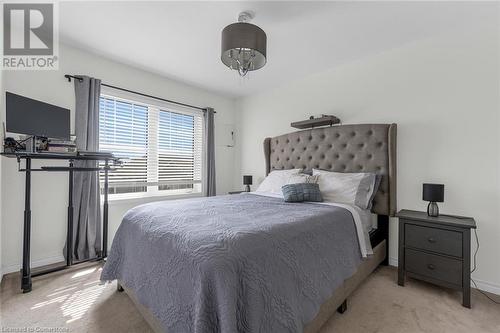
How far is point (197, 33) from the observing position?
227 cm

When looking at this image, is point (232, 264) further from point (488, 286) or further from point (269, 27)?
point (488, 286)

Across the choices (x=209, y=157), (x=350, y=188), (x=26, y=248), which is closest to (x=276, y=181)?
(x=350, y=188)

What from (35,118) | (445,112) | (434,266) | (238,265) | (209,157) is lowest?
(434,266)

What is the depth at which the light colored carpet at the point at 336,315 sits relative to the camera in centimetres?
155

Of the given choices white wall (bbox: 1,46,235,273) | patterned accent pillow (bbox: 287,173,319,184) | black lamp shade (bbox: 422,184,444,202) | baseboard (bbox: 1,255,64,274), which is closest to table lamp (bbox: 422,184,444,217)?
black lamp shade (bbox: 422,184,444,202)

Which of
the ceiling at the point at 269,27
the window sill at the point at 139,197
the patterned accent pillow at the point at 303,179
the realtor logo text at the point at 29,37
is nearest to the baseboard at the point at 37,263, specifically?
the window sill at the point at 139,197

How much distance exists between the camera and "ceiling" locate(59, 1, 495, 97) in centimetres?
190

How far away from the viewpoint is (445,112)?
223 centimetres

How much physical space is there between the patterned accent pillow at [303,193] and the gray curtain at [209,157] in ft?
5.98

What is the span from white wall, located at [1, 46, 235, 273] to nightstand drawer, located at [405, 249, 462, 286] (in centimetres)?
330

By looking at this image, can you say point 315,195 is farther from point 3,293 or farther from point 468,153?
point 3,293

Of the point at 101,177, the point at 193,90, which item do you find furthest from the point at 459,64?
the point at 101,177

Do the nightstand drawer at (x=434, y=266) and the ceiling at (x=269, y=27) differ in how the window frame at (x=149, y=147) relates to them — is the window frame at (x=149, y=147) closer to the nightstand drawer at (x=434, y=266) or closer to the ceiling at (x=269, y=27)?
the ceiling at (x=269, y=27)

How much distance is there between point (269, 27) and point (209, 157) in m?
2.27
